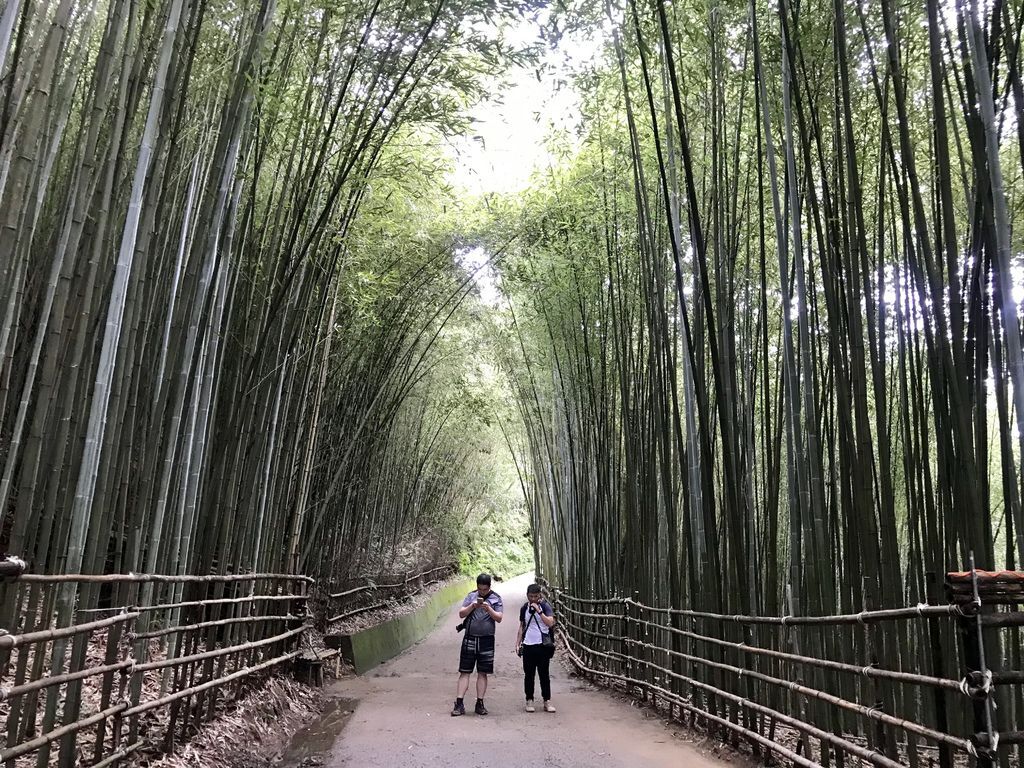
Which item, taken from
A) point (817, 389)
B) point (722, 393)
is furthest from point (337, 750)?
point (817, 389)

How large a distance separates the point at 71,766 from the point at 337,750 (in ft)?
4.23

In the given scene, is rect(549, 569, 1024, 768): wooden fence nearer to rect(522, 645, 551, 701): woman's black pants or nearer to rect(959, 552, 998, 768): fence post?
rect(959, 552, 998, 768): fence post

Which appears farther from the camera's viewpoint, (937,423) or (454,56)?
(454,56)

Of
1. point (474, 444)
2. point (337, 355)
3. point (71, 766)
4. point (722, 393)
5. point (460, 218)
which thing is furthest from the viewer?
point (474, 444)

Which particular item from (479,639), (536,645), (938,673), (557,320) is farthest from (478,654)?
(557,320)

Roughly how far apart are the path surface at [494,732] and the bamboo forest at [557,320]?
0.32m

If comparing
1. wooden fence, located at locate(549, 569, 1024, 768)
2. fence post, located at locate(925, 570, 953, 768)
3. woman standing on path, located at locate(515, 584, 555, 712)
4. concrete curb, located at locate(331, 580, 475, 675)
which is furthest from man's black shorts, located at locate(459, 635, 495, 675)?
fence post, located at locate(925, 570, 953, 768)

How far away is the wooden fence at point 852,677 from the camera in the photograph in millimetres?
1638

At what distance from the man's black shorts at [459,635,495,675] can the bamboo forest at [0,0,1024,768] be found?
996mm

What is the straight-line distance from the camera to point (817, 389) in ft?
12.8

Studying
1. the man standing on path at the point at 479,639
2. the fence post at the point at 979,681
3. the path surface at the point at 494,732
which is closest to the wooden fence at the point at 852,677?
the fence post at the point at 979,681

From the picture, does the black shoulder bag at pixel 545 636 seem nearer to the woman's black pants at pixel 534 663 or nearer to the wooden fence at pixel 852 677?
the woman's black pants at pixel 534 663

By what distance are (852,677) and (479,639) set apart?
2.15 meters

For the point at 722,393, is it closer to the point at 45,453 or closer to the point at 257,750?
the point at 257,750
